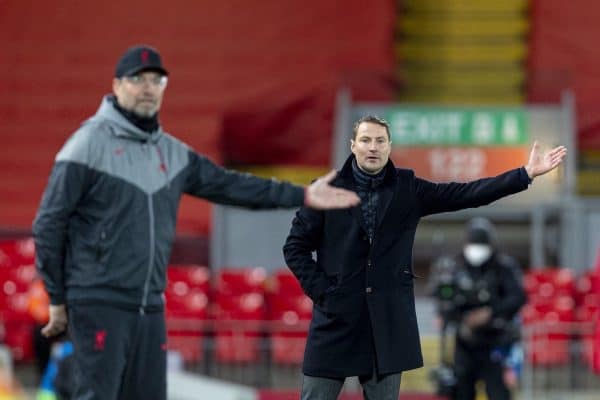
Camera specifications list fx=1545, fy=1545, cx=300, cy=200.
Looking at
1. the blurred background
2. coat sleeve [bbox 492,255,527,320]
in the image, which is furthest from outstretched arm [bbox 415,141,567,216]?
the blurred background

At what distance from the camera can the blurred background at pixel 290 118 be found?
14.0m

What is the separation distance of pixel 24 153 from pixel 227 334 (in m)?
5.37

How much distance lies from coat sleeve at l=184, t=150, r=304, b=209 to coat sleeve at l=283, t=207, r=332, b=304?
0.82 ft

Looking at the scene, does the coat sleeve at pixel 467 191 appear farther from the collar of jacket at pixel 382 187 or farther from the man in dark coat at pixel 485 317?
the man in dark coat at pixel 485 317

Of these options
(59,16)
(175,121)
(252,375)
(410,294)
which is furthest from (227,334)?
(410,294)

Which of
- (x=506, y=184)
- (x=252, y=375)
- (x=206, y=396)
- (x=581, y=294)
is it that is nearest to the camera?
(x=506, y=184)

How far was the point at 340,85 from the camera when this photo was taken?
1614 centimetres

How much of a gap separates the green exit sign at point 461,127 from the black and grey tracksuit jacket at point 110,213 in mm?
9958

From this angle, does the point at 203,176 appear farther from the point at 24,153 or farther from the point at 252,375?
the point at 24,153

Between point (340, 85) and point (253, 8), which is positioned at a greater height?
point (253, 8)

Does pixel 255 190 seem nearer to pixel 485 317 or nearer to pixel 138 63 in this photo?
pixel 138 63

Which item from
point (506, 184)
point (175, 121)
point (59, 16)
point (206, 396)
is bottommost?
point (206, 396)

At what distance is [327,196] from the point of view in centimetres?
545

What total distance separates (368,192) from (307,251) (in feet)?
1.13
